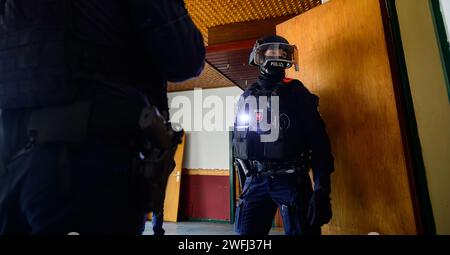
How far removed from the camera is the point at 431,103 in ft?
4.74

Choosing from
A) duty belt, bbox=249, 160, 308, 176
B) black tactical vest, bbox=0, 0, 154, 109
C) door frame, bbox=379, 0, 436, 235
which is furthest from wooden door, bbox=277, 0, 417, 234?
black tactical vest, bbox=0, 0, 154, 109

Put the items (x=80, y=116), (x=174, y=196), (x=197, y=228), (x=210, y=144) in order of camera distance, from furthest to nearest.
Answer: (x=210, y=144) → (x=174, y=196) → (x=197, y=228) → (x=80, y=116)

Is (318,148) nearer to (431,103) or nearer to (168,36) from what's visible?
(431,103)

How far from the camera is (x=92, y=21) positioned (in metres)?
0.73

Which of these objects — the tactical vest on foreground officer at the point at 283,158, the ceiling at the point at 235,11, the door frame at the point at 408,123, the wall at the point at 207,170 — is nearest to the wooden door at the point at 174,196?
the wall at the point at 207,170

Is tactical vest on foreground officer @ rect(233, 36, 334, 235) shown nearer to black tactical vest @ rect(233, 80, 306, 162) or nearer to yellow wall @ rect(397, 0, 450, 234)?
black tactical vest @ rect(233, 80, 306, 162)

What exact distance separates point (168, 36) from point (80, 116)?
1.02ft

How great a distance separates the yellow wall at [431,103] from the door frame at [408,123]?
21 mm

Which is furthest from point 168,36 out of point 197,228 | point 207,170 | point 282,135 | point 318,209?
point 207,170

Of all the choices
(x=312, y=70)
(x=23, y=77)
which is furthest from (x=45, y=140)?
(x=312, y=70)

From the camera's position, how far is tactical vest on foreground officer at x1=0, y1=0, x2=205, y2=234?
62 cm

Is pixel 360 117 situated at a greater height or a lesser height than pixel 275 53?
lesser
